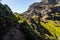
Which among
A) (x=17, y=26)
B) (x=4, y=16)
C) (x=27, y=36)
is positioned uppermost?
(x=4, y=16)

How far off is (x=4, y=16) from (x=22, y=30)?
749cm

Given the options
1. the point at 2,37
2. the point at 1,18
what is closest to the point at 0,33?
the point at 2,37

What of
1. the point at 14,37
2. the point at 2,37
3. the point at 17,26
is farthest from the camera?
the point at 17,26

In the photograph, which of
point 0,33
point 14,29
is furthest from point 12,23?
point 0,33

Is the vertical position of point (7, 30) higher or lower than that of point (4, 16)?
lower

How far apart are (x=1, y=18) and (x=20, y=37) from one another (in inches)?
307

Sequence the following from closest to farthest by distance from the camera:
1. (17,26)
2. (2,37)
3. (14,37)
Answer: (2,37), (14,37), (17,26)

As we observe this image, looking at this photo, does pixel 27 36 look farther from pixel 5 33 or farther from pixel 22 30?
pixel 5 33

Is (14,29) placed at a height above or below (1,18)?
below

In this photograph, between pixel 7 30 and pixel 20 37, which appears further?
pixel 20 37

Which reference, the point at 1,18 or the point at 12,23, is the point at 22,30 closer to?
the point at 12,23

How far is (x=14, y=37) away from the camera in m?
46.8

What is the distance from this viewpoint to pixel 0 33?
143ft

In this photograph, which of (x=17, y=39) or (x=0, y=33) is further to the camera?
(x=17, y=39)
